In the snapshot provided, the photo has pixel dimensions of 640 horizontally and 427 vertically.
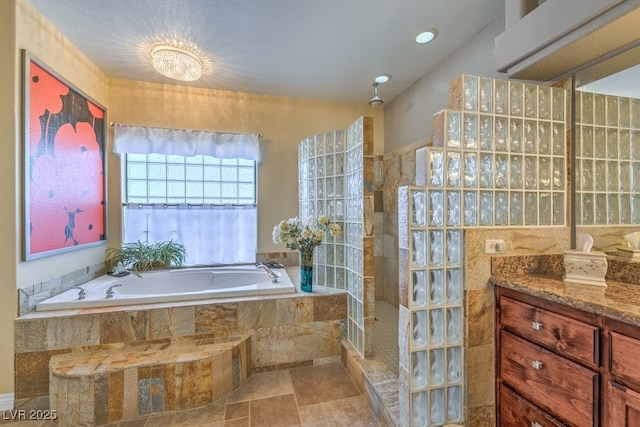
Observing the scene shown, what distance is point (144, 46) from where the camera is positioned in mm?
2379

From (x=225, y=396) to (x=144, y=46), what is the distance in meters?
2.93

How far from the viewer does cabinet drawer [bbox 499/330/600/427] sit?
1075 millimetres

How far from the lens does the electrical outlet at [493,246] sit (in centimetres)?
154

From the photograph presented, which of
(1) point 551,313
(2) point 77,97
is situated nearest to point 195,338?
(1) point 551,313

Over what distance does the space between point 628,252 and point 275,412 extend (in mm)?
2235

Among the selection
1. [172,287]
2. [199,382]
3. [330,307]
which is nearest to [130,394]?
[199,382]

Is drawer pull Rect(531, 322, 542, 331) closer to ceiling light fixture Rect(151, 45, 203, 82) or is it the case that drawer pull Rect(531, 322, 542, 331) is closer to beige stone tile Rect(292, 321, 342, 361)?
beige stone tile Rect(292, 321, 342, 361)

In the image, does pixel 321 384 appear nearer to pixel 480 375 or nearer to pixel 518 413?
pixel 480 375

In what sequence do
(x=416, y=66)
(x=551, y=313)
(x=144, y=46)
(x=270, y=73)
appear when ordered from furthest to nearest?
(x=270, y=73)
(x=416, y=66)
(x=144, y=46)
(x=551, y=313)

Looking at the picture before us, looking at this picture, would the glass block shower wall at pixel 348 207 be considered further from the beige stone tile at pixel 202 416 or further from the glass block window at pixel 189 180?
the beige stone tile at pixel 202 416

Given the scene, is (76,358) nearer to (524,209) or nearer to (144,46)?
(144,46)

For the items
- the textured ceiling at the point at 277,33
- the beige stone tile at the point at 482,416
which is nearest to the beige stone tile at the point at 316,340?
the beige stone tile at the point at 482,416

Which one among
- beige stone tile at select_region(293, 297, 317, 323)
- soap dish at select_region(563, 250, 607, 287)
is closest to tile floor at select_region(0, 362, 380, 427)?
beige stone tile at select_region(293, 297, 317, 323)

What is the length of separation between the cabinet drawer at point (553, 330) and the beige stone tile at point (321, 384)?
1.21 m
